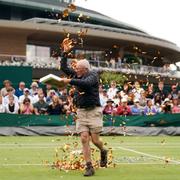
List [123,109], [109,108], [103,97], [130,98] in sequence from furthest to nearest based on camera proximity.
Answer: [123,109]
[103,97]
[109,108]
[130,98]

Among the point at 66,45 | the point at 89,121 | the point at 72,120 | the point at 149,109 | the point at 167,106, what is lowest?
the point at 72,120

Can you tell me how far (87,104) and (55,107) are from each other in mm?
10433

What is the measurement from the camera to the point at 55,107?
19.8 meters

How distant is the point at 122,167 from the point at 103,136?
9034 mm

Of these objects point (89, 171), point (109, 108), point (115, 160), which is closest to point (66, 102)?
point (109, 108)

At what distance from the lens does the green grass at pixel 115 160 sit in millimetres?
9117

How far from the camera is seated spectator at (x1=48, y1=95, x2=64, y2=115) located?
19609mm

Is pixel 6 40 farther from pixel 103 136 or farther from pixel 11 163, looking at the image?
pixel 11 163

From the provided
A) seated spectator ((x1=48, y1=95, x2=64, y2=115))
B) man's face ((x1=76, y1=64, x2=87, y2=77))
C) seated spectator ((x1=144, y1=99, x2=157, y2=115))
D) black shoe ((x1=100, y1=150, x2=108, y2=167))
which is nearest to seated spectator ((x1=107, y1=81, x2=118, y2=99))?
seated spectator ((x1=144, y1=99, x2=157, y2=115))

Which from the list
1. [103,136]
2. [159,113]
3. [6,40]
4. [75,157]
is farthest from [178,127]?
[6,40]

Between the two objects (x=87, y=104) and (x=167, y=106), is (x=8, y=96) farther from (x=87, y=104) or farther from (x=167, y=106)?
(x=87, y=104)

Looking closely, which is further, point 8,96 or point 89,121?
point 8,96

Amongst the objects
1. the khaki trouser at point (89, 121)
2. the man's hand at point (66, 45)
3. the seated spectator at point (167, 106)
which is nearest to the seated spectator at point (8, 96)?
the seated spectator at point (167, 106)

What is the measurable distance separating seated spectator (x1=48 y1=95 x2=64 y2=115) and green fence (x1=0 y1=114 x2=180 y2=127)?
0.22 m
